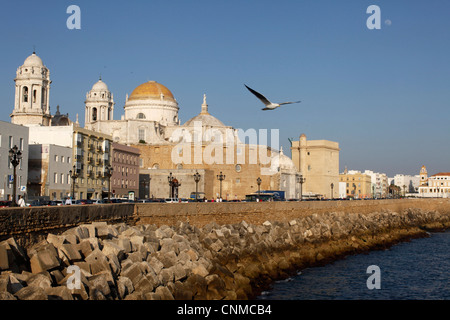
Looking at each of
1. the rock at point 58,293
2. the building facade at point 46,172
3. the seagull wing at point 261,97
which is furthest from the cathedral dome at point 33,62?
the rock at point 58,293

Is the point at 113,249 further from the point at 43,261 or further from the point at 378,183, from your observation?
the point at 378,183

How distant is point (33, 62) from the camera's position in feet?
235

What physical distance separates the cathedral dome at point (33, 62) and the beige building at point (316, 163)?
49.0 m

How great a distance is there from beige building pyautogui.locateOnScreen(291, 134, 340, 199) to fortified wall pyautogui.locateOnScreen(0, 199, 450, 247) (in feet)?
161

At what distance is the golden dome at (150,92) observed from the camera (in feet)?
286

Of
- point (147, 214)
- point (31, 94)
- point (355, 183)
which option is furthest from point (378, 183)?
point (147, 214)

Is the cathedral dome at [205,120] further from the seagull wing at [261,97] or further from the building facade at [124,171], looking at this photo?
the seagull wing at [261,97]

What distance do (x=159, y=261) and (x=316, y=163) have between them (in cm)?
8383

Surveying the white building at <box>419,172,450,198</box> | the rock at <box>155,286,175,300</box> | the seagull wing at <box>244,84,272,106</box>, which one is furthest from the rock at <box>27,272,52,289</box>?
the white building at <box>419,172,450,198</box>

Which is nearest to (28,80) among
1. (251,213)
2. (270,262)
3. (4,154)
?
(4,154)

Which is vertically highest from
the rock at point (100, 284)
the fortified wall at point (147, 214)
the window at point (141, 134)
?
the window at point (141, 134)

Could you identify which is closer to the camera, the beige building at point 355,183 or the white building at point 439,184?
the beige building at point 355,183

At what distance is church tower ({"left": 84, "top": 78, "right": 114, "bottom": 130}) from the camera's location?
3450 inches

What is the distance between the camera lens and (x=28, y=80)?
7100 centimetres
